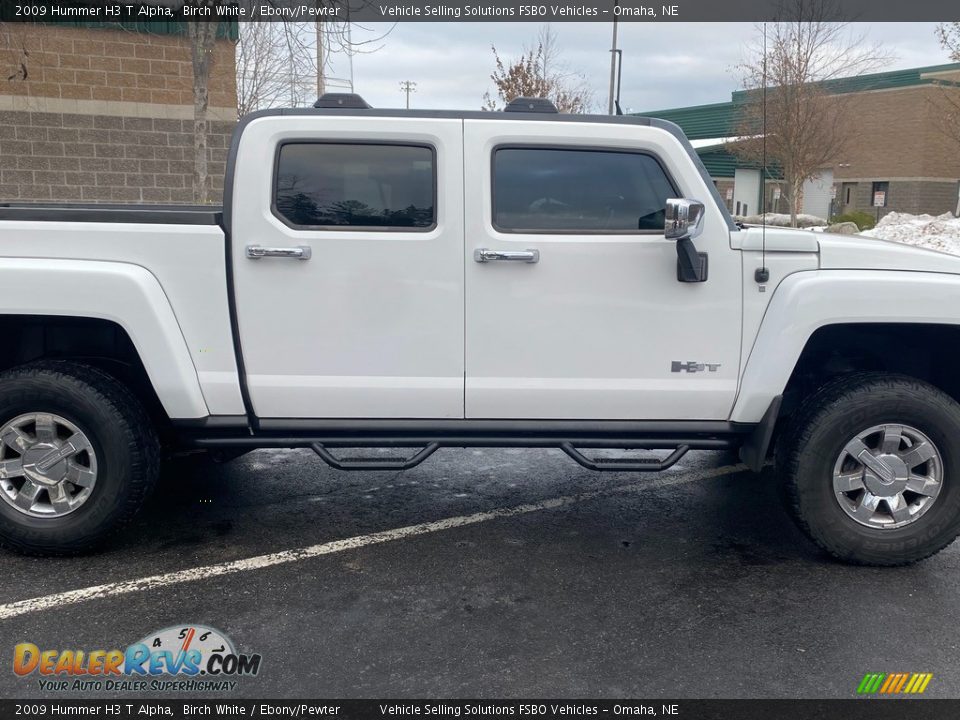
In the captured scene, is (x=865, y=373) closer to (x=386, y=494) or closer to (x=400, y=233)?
(x=400, y=233)

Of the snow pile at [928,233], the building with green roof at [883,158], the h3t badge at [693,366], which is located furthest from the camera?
the building with green roof at [883,158]

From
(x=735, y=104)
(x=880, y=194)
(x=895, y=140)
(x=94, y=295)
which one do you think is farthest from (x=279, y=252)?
(x=895, y=140)

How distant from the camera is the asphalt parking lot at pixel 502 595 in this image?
310cm

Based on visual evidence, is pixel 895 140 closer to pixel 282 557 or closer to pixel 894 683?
pixel 894 683

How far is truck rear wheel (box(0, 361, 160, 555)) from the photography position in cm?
388

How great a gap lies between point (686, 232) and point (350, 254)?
1.52 m

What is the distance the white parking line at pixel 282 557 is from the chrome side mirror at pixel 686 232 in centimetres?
176

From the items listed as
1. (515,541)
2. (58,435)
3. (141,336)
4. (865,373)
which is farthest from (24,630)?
(865,373)

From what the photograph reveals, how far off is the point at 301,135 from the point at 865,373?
297 centimetres

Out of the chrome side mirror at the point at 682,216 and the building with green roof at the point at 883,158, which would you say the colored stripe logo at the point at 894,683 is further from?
the building with green roof at the point at 883,158

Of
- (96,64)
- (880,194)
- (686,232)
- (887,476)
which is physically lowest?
(887,476)

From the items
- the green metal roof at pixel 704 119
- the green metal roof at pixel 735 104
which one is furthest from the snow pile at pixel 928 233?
the green metal roof at pixel 704 119

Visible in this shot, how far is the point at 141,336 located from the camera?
3805 mm

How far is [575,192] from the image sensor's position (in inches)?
155
